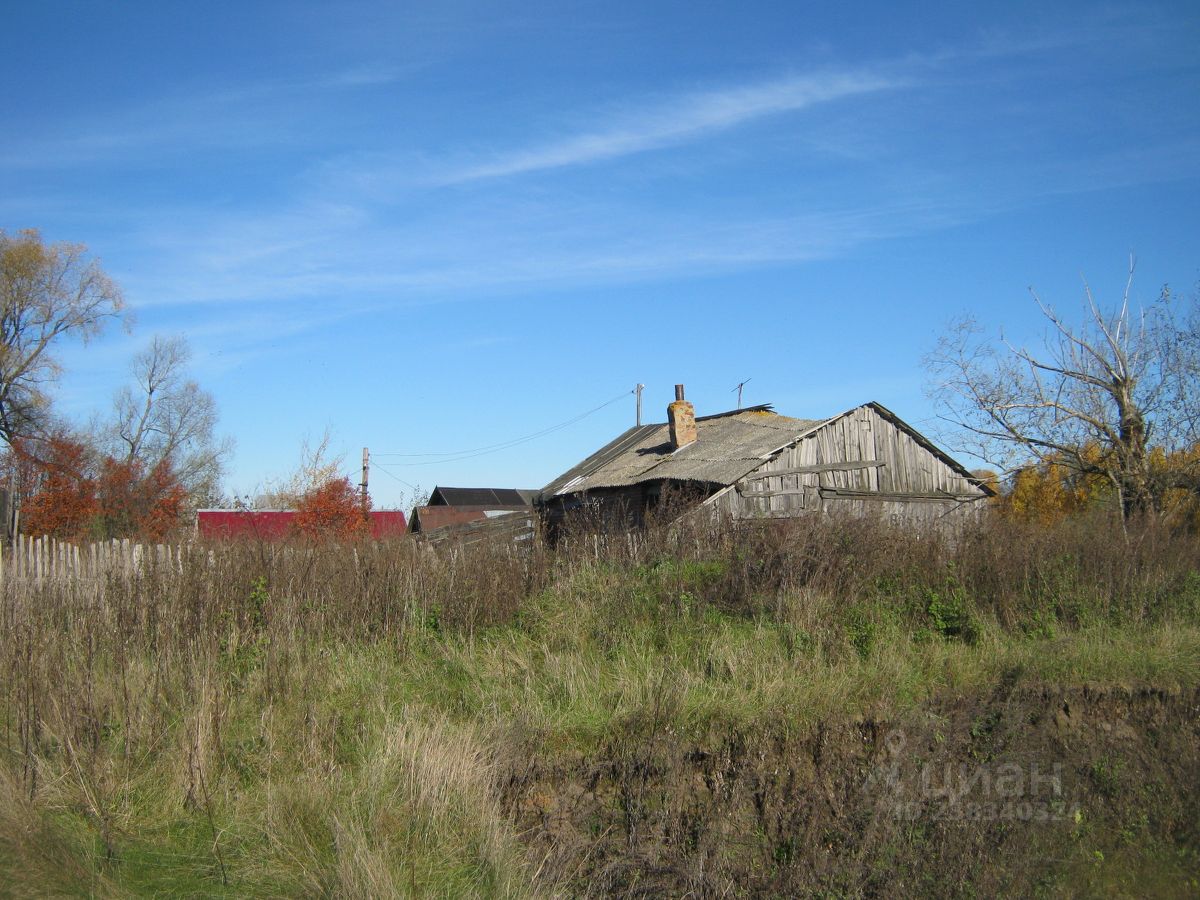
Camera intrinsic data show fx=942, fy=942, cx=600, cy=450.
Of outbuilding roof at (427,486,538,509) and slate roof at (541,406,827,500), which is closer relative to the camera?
slate roof at (541,406,827,500)

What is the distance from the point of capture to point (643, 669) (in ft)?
27.4

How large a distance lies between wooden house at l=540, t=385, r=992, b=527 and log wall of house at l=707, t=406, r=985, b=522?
0.02 meters

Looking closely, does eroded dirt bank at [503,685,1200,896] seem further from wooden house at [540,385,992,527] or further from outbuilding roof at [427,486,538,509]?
outbuilding roof at [427,486,538,509]

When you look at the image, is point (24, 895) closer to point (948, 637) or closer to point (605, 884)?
point (605, 884)

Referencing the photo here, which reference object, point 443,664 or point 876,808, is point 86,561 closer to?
point 443,664

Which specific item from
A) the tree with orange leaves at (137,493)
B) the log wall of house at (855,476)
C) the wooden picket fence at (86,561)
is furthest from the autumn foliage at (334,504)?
the wooden picket fence at (86,561)

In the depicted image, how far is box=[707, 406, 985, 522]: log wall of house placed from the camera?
19.4m

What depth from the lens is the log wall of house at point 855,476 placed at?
1942 cm

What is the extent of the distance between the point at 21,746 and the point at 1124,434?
809 inches

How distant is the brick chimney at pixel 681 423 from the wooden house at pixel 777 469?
24 mm

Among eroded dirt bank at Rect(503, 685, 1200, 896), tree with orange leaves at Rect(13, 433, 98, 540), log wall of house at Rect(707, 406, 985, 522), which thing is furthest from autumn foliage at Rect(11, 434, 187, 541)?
eroded dirt bank at Rect(503, 685, 1200, 896)

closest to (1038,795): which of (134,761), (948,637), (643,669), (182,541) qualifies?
(948,637)

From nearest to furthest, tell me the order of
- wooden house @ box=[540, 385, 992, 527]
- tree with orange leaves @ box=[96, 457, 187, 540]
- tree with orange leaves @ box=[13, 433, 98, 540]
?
wooden house @ box=[540, 385, 992, 527] → tree with orange leaves @ box=[13, 433, 98, 540] → tree with orange leaves @ box=[96, 457, 187, 540]

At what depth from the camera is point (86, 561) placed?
451 inches
